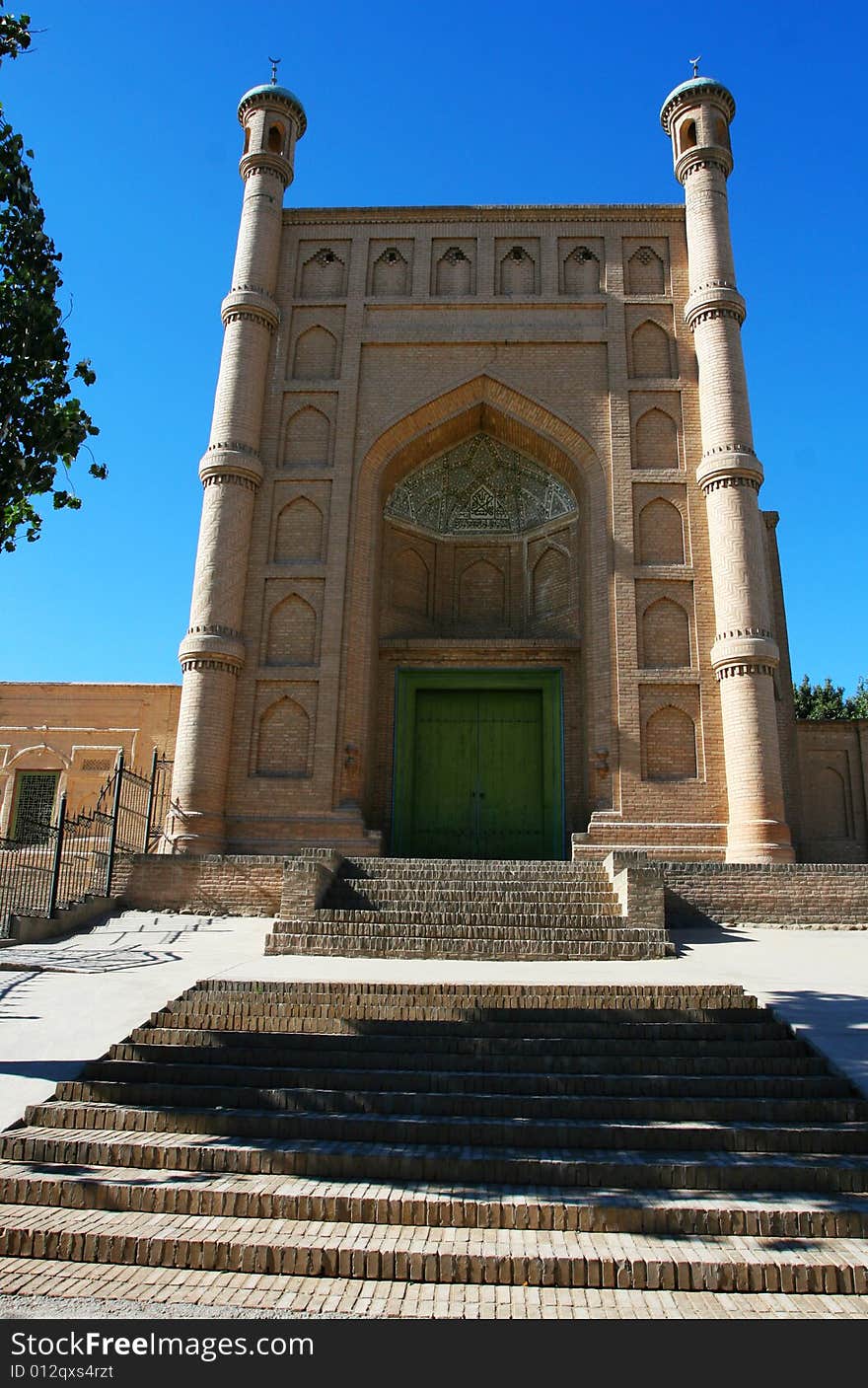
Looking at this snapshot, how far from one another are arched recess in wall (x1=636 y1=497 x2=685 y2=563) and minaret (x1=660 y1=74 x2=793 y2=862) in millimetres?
563

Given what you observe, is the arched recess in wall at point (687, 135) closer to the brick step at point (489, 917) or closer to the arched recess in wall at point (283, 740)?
the arched recess in wall at point (283, 740)

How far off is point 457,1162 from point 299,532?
38.0 feet

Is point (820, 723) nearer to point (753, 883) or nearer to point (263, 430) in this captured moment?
point (753, 883)

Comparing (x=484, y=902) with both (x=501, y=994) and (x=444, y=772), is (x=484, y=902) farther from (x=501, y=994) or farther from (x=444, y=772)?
(x=444, y=772)

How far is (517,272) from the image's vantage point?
16125mm

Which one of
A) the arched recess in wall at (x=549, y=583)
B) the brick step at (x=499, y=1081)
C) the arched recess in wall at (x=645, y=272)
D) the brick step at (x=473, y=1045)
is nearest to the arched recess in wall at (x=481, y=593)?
the arched recess in wall at (x=549, y=583)

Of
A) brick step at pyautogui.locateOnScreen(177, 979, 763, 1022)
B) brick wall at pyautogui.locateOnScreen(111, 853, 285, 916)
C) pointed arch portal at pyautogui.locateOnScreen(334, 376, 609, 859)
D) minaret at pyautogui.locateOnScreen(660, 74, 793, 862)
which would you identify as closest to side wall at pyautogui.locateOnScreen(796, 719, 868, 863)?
minaret at pyautogui.locateOnScreen(660, 74, 793, 862)

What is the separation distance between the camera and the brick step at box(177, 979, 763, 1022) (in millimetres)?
6352

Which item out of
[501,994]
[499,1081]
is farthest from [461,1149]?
[501,994]

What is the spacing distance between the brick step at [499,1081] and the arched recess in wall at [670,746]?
8.04 meters

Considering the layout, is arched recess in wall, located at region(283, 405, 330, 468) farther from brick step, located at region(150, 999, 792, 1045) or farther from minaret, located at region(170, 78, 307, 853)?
brick step, located at region(150, 999, 792, 1045)

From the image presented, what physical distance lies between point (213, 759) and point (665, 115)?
13.0 m

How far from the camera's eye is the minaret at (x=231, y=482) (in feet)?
42.8

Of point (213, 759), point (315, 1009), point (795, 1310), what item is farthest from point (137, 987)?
point (213, 759)
